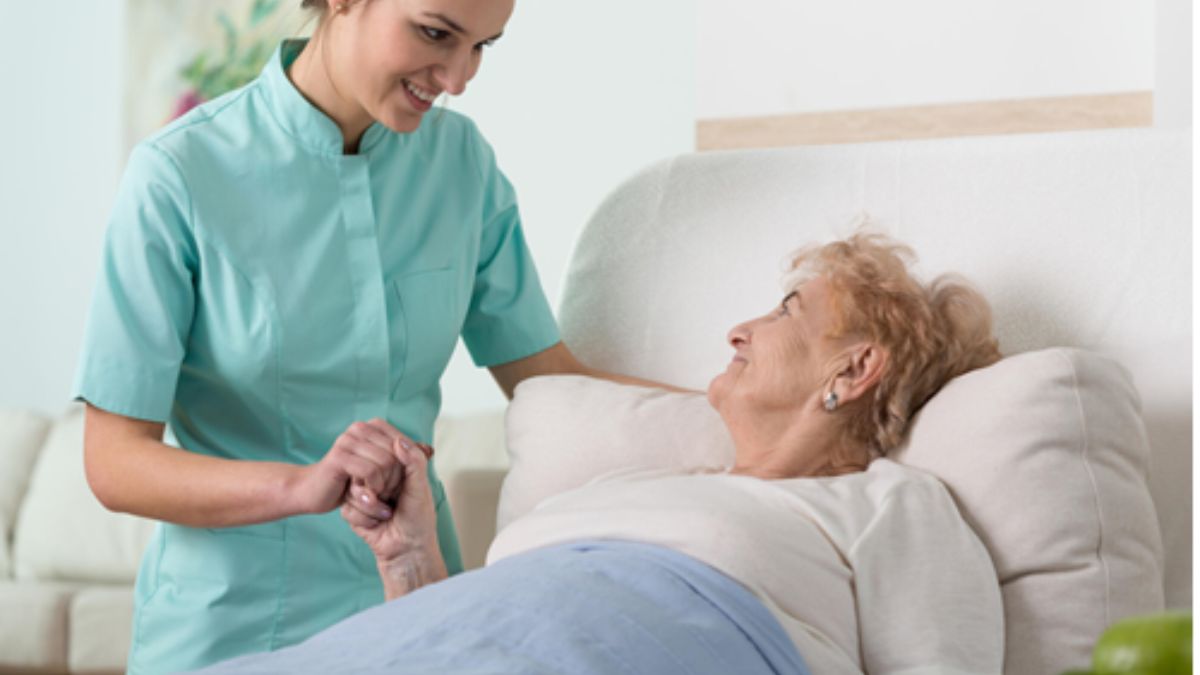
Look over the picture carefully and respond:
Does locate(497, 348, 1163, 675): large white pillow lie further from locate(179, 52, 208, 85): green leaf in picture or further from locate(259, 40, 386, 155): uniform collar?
locate(179, 52, 208, 85): green leaf in picture

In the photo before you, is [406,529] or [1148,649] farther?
[406,529]

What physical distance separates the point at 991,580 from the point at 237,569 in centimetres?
85

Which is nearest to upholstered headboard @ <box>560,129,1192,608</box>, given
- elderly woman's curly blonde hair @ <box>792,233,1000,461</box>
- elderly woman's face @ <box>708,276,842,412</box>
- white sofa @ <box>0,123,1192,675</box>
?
white sofa @ <box>0,123,1192,675</box>

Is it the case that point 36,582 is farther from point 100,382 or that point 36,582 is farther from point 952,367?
point 952,367

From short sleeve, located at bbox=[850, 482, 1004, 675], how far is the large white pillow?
0.18 feet

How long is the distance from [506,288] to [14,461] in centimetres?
303

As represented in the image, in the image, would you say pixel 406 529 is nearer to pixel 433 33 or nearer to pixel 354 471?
pixel 354 471

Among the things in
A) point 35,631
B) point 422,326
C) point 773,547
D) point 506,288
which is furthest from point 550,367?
point 35,631

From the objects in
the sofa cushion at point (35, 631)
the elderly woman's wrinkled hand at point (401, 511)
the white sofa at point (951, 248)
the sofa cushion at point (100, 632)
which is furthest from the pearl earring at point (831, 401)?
the sofa cushion at point (35, 631)

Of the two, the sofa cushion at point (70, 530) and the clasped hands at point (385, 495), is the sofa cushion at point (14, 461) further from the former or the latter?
the clasped hands at point (385, 495)

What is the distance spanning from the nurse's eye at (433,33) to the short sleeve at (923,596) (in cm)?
70

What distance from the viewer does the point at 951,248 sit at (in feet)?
5.82

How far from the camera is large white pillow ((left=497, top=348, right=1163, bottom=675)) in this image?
145 centimetres

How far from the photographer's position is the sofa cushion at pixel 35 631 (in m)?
3.78
